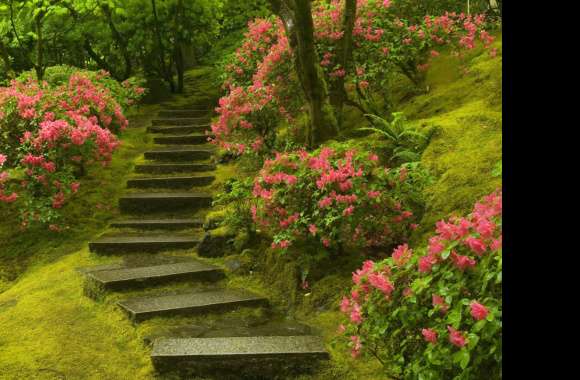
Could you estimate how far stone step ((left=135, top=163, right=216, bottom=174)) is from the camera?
897cm

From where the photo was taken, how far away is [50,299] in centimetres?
564

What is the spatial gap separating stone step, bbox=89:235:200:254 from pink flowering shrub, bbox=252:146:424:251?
64.7 inches

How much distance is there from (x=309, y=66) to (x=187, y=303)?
3299mm

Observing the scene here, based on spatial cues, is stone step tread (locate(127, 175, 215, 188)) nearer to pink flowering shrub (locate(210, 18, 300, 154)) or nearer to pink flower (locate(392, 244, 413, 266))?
Result: pink flowering shrub (locate(210, 18, 300, 154))

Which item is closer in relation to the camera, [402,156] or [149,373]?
[149,373]

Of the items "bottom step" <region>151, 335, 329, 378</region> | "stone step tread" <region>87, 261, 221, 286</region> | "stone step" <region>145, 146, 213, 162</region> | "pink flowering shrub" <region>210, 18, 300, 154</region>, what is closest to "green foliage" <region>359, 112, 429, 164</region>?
"pink flowering shrub" <region>210, 18, 300, 154</region>

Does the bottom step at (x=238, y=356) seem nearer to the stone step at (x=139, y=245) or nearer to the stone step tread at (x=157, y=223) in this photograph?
the stone step at (x=139, y=245)

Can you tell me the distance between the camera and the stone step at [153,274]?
5594 millimetres

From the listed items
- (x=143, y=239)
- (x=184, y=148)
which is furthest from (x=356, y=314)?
(x=184, y=148)

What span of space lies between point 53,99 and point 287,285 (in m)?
4.49

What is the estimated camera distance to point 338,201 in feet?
15.8

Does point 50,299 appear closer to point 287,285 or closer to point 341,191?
point 287,285
